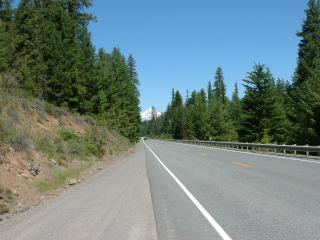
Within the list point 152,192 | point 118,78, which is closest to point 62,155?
point 152,192

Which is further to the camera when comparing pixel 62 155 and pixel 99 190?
pixel 62 155

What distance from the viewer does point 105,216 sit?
9562 mm

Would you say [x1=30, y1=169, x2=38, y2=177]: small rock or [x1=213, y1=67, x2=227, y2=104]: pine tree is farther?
[x1=213, y1=67, x2=227, y2=104]: pine tree

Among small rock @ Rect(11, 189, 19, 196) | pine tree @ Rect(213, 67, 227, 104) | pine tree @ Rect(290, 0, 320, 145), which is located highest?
pine tree @ Rect(213, 67, 227, 104)

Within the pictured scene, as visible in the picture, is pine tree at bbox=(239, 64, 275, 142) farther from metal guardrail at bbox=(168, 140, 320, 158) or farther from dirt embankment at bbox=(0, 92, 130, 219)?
dirt embankment at bbox=(0, 92, 130, 219)

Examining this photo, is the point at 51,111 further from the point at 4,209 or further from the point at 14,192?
the point at 4,209

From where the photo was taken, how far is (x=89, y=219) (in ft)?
30.3

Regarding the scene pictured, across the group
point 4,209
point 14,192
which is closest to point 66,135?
point 14,192

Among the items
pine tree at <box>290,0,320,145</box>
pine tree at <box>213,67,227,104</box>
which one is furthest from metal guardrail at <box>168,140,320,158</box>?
pine tree at <box>213,67,227,104</box>

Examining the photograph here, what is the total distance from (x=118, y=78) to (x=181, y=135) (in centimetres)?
7379

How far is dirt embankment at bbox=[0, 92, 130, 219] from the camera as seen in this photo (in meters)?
13.4

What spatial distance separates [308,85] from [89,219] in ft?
130

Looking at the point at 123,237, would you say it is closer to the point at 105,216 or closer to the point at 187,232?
the point at 187,232

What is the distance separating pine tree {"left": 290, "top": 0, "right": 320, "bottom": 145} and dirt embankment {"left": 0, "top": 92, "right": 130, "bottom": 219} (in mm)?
20639
